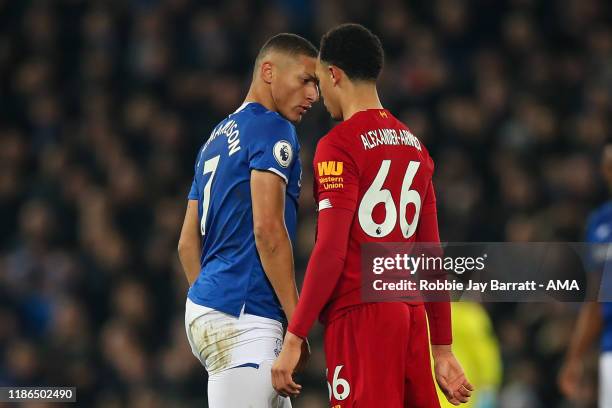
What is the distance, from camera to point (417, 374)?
4.07 metres

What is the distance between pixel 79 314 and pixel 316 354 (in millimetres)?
2196

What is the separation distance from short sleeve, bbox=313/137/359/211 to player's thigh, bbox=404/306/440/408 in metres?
0.50

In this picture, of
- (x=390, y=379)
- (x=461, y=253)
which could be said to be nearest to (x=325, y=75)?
(x=390, y=379)

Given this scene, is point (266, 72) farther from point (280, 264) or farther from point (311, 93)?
point (280, 264)

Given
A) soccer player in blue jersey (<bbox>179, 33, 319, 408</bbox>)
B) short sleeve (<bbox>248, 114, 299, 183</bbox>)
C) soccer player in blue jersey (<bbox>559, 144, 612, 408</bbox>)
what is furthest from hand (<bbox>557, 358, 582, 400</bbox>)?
short sleeve (<bbox>248, 114, 299, 183</bbox>)

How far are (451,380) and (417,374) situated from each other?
0.77 ft

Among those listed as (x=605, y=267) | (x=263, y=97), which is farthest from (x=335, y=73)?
(x=605, y=267)

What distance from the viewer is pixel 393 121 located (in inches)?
164

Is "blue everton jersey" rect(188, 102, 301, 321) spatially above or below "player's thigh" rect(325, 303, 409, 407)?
above

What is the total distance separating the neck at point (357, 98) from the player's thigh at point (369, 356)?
716 mm

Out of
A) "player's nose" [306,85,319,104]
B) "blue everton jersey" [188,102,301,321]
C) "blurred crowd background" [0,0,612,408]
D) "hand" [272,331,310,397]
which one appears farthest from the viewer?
"blurred crowd background" [0,0,612,408]

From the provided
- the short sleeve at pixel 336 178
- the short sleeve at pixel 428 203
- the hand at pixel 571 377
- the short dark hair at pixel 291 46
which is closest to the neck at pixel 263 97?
the short dark hair at pixel 291 46

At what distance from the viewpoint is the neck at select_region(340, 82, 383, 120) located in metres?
4.15

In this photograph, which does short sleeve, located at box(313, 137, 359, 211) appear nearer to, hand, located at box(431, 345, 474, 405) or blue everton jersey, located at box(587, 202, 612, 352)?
hand, located at box(431, 345, 474, 405)
